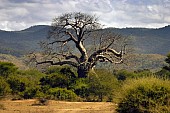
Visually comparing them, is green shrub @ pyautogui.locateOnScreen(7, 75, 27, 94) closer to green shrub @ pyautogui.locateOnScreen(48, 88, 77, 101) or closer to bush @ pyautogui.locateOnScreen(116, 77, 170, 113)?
green shrub @ pyautogui.locateOnScreen(48, 88, 77, 101)

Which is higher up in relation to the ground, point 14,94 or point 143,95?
point 143,95

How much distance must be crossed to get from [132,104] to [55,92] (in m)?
14.0

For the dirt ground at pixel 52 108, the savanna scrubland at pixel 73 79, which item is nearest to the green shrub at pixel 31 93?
the savanna scrubland at pixel 73 79

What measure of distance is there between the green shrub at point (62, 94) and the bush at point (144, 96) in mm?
12802

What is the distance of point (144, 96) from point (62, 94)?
1394cm

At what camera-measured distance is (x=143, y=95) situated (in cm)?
1387

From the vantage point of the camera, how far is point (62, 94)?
27203 mm

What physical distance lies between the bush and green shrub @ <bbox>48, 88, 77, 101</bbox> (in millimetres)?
12802

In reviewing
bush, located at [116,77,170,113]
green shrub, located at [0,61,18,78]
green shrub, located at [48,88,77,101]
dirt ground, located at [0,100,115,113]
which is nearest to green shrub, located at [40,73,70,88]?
green shrub, located at [48,88,77,101]

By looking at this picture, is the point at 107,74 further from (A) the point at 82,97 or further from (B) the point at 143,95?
(B) the point at 143,95

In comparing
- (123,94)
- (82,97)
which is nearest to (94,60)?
(82,97)

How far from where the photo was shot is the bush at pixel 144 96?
13641mm

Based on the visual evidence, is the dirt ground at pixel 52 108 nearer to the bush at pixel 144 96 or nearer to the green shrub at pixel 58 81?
the bush at pixel 144 96

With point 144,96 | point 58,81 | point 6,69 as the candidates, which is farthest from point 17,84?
point 144,96
